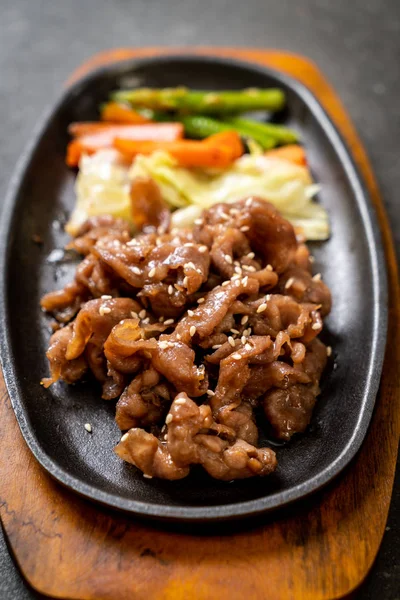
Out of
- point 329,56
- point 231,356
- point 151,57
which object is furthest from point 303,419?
point 329,56

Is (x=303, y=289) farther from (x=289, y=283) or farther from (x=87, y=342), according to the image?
(x=87, y=342)

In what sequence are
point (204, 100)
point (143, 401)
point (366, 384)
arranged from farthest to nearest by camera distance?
point (204, 100) → point (366, 384) → point (143, 401)

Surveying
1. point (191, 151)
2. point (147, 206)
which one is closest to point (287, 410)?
point (147, 206)

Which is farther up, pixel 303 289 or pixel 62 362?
pixel 303 289

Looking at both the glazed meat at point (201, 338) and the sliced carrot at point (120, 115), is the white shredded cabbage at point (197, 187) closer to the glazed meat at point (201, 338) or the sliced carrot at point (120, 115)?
the sliced carrot at point (120, 115)

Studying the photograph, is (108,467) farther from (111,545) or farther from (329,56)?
(329,56)

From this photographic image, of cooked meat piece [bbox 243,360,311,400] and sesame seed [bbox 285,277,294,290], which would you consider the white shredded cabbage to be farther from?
cooked meat piece [bbox 243,360,311,400]

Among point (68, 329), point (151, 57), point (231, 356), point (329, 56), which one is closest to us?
point (231, 356)
